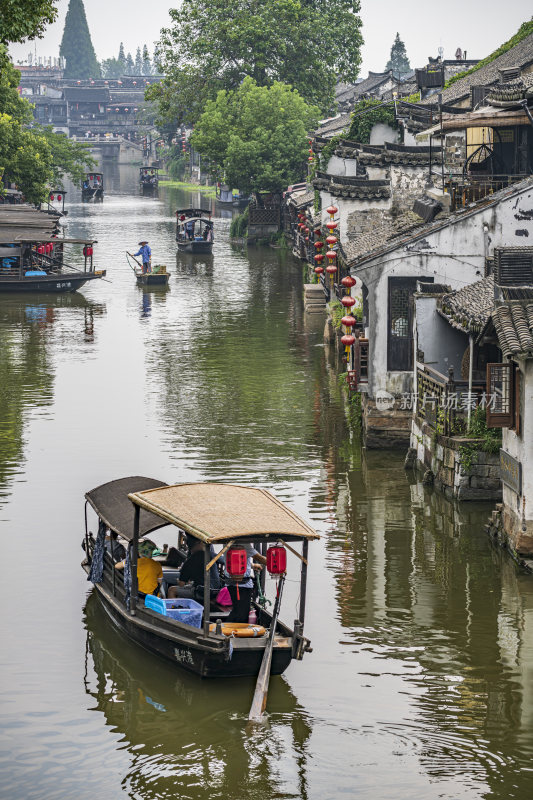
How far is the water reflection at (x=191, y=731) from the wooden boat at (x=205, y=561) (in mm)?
309

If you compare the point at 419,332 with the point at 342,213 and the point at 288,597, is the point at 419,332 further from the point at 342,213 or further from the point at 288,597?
the point at 342,213

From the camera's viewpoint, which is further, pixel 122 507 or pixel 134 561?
pixel 122 507

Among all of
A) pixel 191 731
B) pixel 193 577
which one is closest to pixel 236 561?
pixel 193 577

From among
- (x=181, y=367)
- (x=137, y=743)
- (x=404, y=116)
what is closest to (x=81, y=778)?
(x=137, y=743)

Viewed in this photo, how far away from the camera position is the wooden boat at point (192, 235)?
61.3 meters

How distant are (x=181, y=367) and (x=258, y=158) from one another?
112ft

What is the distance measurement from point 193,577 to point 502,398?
553 cm

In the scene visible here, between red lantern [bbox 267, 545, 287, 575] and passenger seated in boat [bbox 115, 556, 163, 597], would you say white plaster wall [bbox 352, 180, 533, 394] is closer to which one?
passenger seated in boat [bbox 115, 556, 163, 597]

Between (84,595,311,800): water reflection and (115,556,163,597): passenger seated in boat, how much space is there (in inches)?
32.3

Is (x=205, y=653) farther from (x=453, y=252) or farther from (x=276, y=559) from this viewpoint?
(x=453, y=252)

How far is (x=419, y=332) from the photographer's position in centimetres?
2275

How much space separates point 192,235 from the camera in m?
63.2

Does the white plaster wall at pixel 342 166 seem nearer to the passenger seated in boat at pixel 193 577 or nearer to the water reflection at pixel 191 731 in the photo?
the passenger seated in boat at pixel 193 577

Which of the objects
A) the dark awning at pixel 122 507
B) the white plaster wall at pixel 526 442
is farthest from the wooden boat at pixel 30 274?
the white plaster wall at pixel 526 442
